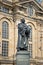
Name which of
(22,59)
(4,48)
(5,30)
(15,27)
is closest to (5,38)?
(5,30)

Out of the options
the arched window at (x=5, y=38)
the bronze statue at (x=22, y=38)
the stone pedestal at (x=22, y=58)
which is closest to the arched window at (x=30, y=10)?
the arched window at (x=5, y=38)

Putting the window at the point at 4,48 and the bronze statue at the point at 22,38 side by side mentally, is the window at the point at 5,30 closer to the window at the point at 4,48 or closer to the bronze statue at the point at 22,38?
the window at the point at 4,48

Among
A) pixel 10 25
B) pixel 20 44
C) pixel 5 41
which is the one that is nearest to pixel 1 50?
pixel 5 41

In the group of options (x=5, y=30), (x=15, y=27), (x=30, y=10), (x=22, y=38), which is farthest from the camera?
(x=30, y=10)

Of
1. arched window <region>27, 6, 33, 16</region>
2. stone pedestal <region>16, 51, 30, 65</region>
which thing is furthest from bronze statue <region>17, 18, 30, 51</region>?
arched window <region>27, 6, 33, 16</region>

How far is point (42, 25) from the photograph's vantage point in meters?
40.3

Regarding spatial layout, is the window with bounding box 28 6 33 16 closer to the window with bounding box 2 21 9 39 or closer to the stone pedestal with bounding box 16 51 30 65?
the window with bounding box 2 21 9 39

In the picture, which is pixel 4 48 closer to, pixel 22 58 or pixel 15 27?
pixel 15 27

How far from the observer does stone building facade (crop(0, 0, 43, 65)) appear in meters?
35.6

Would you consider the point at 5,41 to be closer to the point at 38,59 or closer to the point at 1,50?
the point at 1,50

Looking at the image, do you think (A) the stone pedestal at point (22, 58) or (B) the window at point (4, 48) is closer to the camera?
(A) the stone pedestal at point (22, 58)

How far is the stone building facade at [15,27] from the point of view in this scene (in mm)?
35625

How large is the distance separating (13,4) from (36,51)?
7.43 m

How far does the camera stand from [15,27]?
1441 inches
